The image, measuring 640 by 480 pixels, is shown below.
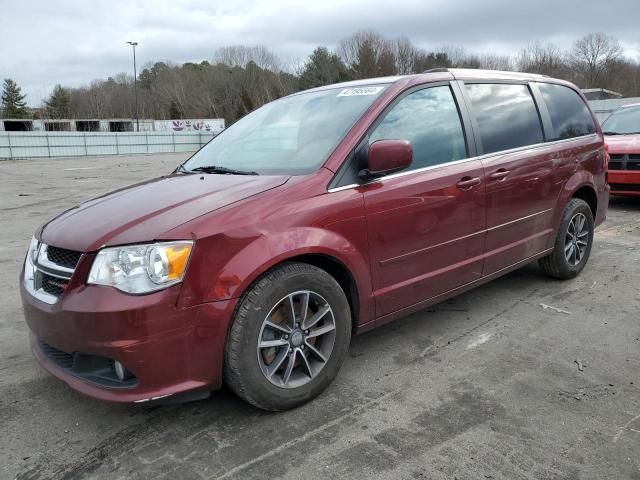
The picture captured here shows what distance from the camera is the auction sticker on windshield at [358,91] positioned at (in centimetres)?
347

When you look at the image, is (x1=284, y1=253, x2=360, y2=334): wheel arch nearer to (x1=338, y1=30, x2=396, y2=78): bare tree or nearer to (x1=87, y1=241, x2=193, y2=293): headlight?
(x1=87, y1=241, x2=193, y2=293): headlight

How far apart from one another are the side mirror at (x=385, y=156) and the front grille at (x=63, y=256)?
5.11ft

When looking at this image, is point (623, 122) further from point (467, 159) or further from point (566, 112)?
point (467, 159)

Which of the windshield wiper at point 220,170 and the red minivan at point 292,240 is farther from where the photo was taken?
the windshield wiper at point 220,170

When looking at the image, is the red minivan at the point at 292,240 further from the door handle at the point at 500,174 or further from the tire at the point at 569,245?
the tire at the point at 569,245

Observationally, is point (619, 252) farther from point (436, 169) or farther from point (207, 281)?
point (207, 281)

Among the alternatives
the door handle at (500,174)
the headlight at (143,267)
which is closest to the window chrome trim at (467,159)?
the door handle at (500,174)

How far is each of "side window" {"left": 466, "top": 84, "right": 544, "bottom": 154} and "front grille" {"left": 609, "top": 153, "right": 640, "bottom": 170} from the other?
4.86 meters

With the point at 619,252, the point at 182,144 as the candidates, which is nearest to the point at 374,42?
the point at 182,144

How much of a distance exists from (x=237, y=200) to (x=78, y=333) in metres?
0.97

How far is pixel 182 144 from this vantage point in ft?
142

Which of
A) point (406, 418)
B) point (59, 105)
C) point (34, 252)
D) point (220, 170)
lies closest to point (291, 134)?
point (220, 170)

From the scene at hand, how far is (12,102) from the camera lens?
9519cm

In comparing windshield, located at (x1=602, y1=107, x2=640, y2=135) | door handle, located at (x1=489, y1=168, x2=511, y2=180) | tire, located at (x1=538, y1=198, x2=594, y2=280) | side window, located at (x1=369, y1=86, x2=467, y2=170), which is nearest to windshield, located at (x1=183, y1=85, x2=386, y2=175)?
side window, located at (x1=369, y1=86, x2=467, y2=170)
